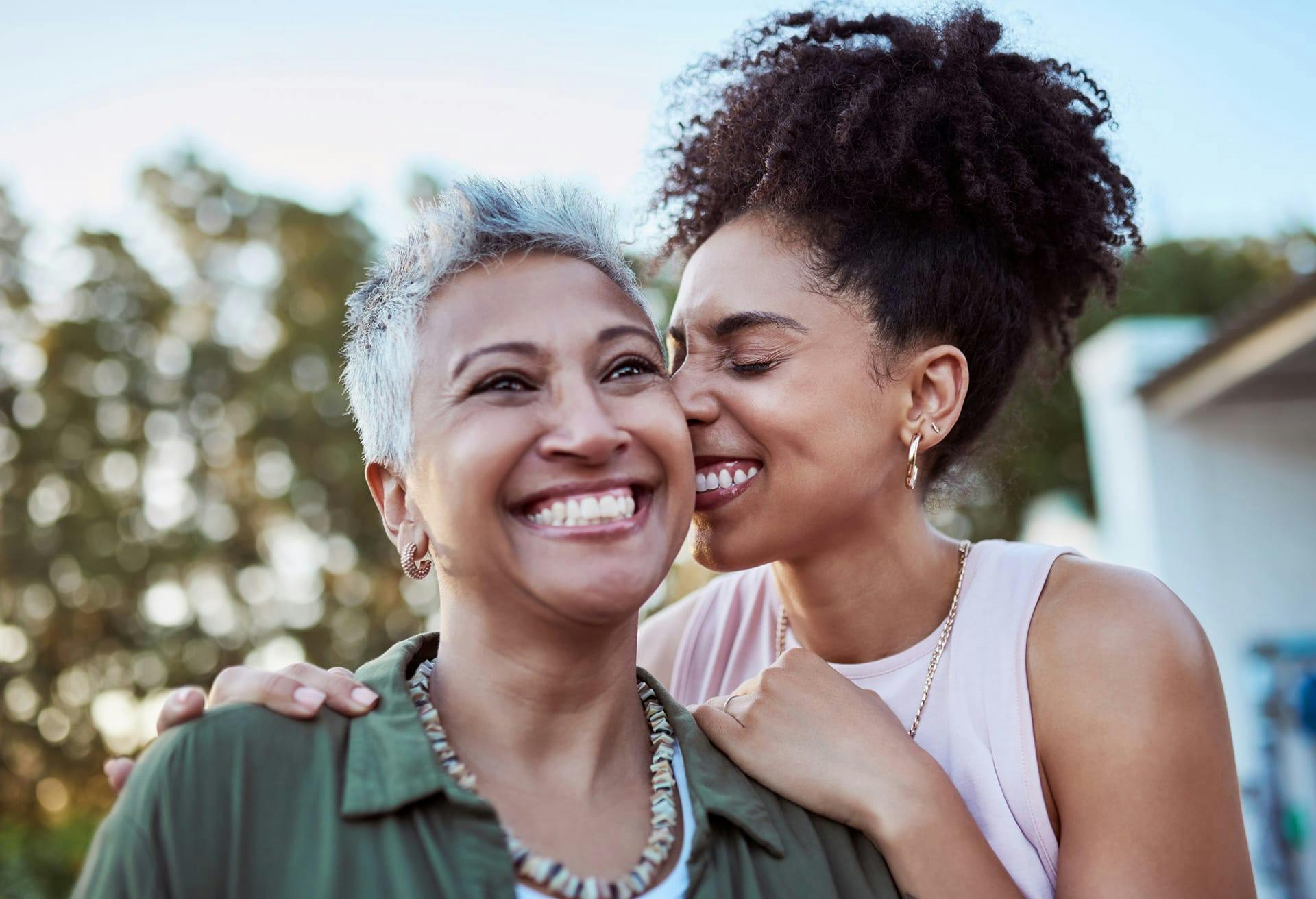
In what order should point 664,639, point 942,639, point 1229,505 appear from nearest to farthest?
point 942,639
point 664,639
point 1229,505

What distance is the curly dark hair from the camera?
2881 mm

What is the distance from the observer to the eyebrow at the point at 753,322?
2.79 metres

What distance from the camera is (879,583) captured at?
303 cm

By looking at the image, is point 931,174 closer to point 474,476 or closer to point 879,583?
point 879,583

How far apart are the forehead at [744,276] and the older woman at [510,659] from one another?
59cm

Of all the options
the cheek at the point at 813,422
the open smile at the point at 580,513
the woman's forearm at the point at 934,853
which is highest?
the cheek at the point at 813,422

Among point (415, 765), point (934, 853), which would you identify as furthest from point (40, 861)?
point (934, 853)

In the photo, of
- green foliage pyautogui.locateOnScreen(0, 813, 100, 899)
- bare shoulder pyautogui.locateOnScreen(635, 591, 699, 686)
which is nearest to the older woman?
bare shoulder pyautogui.locateOnScreen(635, 591, 699, 686)

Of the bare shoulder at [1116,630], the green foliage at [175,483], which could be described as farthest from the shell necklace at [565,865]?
the green foliage at [175,483]

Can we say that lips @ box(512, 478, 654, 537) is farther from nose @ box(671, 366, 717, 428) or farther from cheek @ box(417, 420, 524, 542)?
nose @ box(671, 366, 717, 428)

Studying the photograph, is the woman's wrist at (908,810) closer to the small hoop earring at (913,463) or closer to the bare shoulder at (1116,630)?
the bare shoulder at (1116,630)

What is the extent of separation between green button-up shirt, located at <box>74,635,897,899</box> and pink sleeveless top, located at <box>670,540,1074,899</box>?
2.34ft

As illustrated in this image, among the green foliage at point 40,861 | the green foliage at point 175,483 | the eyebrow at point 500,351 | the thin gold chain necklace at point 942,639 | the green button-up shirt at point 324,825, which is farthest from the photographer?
the green foliage at point 175,483

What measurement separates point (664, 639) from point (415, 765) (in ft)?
5.88
